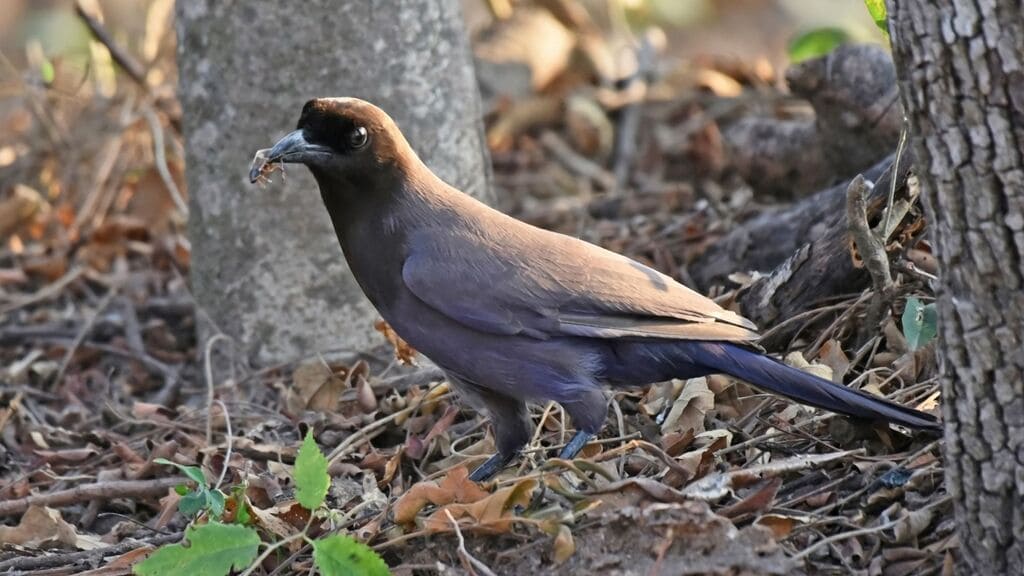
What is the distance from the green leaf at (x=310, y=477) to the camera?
3.54 metres

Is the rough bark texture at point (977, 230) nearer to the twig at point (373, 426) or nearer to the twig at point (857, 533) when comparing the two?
the twig at point (857, 533)

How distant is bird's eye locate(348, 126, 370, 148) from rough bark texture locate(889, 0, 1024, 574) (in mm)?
1799

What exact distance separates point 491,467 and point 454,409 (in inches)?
18.7

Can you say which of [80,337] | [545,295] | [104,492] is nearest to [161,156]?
[80,337]

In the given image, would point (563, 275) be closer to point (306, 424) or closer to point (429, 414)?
point (429, 414)

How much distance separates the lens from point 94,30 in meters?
7.29

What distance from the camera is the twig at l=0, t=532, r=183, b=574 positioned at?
404 cm

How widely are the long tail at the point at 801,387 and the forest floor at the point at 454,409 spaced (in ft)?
0.38

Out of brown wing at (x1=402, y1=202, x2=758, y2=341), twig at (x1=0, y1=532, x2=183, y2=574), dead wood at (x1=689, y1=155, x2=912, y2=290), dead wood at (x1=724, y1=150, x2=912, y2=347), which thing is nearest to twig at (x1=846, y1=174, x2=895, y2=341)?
dead wood at (x1=724, y1=150, x2=912, y2=347)

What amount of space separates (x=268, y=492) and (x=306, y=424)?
0.71 metres

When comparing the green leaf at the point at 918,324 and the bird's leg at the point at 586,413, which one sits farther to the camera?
the bird's leg at the point at 586,413

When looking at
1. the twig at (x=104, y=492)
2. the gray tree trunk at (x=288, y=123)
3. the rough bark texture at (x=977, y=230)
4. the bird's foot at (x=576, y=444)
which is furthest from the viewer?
the gray tree trunk at (x=288, y=123)

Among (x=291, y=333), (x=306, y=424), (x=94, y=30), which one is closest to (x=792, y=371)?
(x=306, y=424)

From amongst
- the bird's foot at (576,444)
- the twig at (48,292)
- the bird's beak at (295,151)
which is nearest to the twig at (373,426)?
the bird's foot at (576,444)
